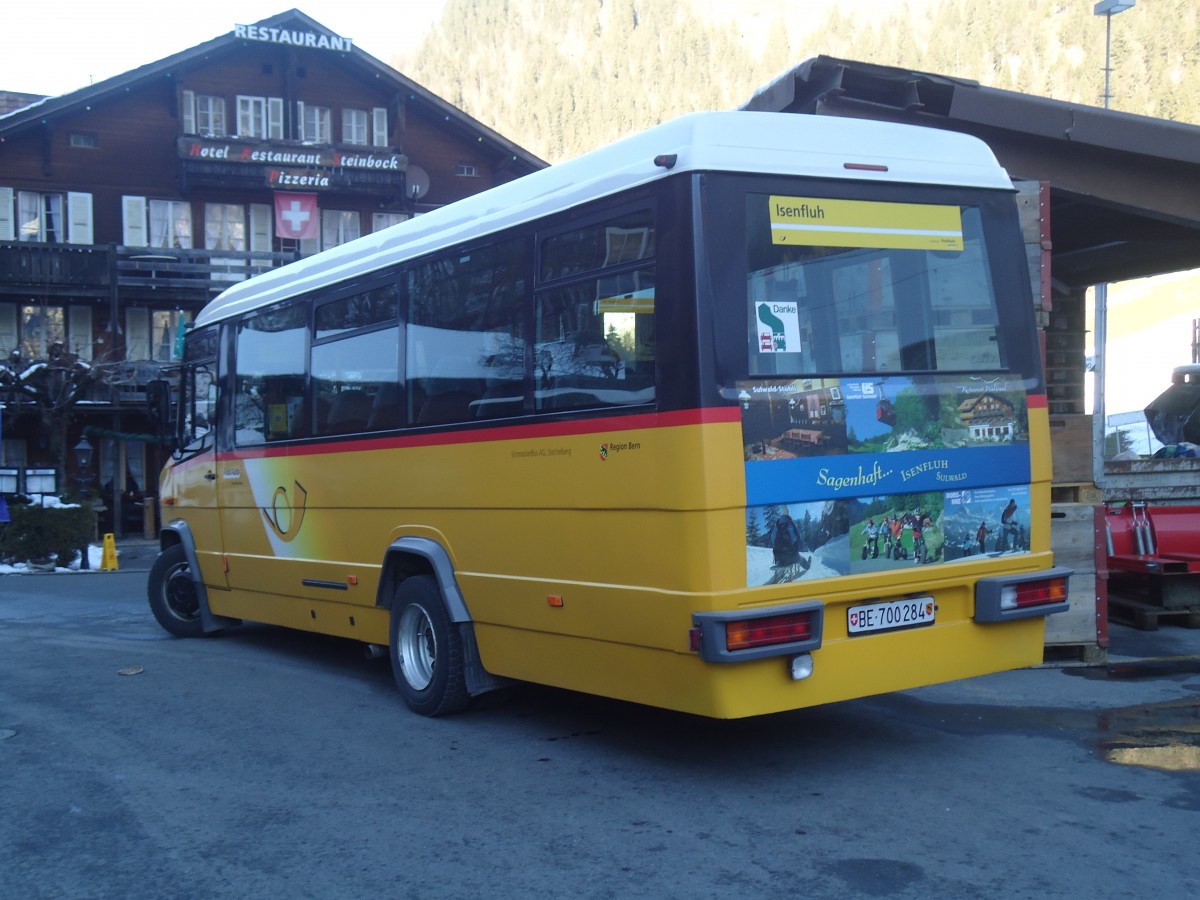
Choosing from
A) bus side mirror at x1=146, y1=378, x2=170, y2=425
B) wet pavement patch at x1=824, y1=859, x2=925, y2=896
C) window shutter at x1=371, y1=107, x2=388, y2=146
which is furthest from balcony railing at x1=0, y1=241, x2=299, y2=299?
wet pavement patch at x1=824, y1=859, x2=925, y2=896

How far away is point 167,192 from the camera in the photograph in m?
33.6

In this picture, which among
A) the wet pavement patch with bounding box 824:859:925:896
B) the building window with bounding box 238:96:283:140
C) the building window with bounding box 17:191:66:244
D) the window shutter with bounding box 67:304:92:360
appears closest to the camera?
the wet pavement patch with bounding box 824:859:925:896

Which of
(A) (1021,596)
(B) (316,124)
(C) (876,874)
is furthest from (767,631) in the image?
(B) (316,124)

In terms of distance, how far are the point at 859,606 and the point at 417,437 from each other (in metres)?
2.91

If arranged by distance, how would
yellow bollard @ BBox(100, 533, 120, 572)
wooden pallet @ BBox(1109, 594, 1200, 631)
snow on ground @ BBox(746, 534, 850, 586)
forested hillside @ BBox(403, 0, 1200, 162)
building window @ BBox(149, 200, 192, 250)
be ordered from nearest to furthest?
snow on ground @ BBox(746, 534, 850, 586) < wooden pallet @ BBox(1109, 594, 1200, 631) < yellow bollard @ BBox(100, 533, 120, 572) < building window @ BBox(149, 200, 192, 250) < forested hillside @ BBox(403, 0, 1200, 162)

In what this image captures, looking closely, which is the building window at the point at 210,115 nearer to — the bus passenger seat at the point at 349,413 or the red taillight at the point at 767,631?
the bus passenger seat at the point at 349,413

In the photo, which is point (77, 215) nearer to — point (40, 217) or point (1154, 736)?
point (40, 217)

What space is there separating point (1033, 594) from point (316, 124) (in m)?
31.6

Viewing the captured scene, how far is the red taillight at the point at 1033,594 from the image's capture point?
246 inches

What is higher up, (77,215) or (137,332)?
(77,215)

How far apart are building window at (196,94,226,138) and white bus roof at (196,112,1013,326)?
94.8 ft

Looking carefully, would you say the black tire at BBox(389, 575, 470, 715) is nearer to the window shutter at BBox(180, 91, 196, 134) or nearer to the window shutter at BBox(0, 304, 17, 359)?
the window shutter at BBox(0, 304, 17, 359)

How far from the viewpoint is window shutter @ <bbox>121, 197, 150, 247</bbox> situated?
33062 millimetres

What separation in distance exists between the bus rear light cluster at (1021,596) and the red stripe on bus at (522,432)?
5.62 ft
